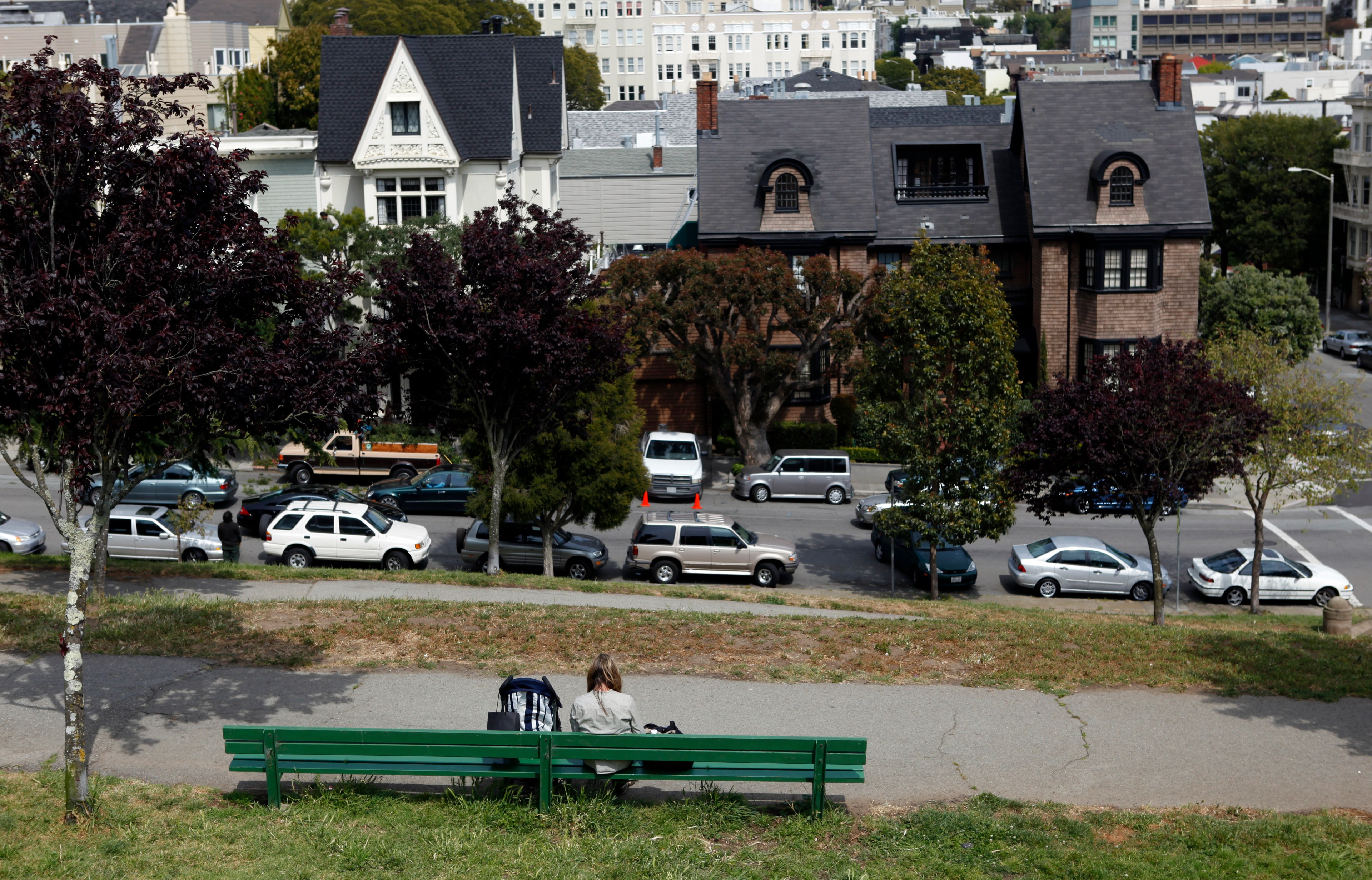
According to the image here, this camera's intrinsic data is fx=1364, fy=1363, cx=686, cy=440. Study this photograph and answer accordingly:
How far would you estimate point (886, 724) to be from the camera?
15.0m

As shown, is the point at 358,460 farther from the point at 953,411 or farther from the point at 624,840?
the point at 624,840

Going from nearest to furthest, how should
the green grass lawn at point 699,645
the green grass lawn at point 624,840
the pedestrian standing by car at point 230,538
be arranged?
the green grass lawn at point 624,840, the green grass lawn at point 699,645, the pedestrian standing by car at point 230,538

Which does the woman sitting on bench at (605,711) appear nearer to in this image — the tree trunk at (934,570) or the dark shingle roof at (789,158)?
the tree trunk at (934,570)

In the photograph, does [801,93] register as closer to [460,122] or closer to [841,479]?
[460,122]

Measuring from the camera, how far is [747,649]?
17.7 metres

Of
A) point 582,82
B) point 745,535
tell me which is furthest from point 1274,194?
point 582,82

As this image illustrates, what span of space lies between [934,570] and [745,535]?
456cm

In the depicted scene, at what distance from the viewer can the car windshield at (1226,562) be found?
33.2 meters

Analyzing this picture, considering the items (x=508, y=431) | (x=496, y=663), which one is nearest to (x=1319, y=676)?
(x=496, y=663)

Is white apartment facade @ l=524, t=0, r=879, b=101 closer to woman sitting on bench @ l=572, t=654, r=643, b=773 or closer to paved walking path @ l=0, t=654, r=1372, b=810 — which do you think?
paved walking path @ l=0, t=654, r=1372, b=810

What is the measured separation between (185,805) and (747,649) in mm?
7626

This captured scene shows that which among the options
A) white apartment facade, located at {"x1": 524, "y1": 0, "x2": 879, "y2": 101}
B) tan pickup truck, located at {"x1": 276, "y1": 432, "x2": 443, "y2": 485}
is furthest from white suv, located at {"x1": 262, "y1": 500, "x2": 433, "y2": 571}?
white apartment facade, located at {"x1": 524, "y1": 0, "x2": 879, "y2": 101}

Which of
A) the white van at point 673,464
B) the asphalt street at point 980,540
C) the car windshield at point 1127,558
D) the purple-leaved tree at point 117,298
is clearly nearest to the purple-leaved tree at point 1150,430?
the car windshield at point 1127,558

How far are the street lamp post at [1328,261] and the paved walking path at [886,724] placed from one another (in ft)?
174
